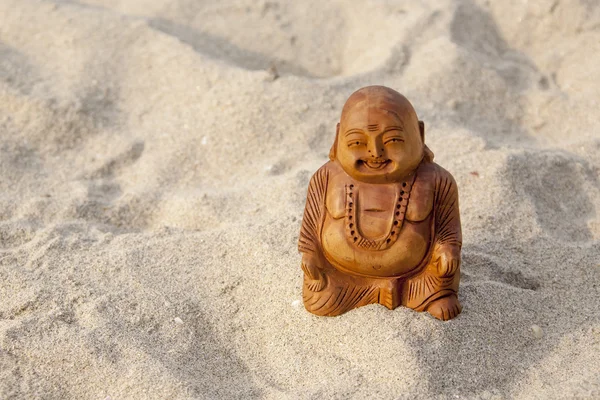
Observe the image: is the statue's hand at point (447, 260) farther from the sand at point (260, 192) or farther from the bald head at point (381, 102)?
the bald head at point (381, 102)

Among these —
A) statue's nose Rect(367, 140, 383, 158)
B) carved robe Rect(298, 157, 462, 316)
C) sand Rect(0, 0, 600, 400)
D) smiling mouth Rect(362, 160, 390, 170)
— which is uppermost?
statue's nose Rect(367, 140, 383, 158)


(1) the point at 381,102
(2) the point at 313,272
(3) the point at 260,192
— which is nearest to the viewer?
(1) the point at 381,102

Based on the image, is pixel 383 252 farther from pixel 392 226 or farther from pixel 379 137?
pixel 379 137

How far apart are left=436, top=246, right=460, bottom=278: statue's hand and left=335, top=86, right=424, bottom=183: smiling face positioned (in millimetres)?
331

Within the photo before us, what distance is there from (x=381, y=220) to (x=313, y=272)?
13.7 inches

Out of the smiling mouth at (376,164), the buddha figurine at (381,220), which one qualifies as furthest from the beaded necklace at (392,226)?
the smiling mouth at (376,164)

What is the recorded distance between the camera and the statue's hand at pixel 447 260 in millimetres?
2916

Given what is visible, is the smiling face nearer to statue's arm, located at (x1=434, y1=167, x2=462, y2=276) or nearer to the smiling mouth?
the smiling mouth

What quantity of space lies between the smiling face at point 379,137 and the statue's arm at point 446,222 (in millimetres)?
152

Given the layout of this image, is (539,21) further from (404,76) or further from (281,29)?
(281,29)

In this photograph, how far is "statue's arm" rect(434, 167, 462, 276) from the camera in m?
2.94

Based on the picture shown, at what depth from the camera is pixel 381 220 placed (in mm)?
2949

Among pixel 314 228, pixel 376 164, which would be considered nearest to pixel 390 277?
pixel 314 228

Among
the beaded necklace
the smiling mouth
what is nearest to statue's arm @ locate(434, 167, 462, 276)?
the beaded necklace
